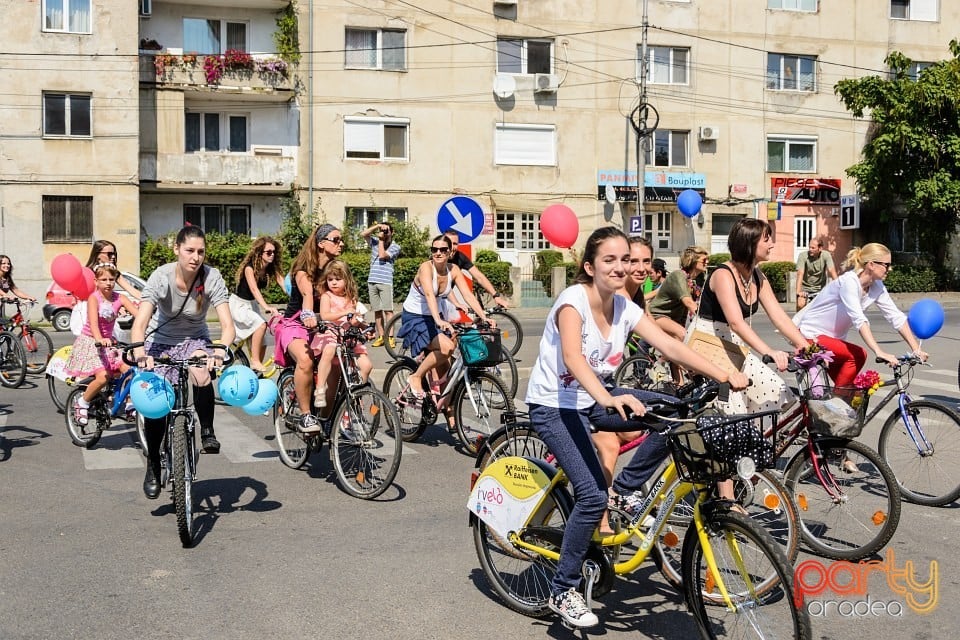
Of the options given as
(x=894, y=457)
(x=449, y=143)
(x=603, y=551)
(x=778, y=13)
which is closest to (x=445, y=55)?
(x=449, y=143)

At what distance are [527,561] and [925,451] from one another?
332cm

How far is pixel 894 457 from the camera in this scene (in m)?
7.14

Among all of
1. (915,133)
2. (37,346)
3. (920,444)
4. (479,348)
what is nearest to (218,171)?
(37,346)

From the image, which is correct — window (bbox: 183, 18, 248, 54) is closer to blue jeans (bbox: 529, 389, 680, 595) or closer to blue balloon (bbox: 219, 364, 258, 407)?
blue balloon (bbox: 219, 364, 258, 407)

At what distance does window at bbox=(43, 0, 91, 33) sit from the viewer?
30.6 meters

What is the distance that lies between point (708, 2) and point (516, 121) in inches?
333

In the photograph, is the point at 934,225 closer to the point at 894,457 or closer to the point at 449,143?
the point at 449,143

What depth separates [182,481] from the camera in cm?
614

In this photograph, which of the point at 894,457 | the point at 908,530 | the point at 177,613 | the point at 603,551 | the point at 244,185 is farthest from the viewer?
the point at 244,185

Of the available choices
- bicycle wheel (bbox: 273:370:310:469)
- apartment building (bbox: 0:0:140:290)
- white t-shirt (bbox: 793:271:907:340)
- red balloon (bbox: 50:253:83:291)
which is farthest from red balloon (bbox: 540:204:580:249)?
apartment building (bbox: 0:0:140:290)

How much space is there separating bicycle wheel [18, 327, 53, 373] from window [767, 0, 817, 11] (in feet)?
100

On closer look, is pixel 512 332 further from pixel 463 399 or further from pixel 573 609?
pixel 573 609

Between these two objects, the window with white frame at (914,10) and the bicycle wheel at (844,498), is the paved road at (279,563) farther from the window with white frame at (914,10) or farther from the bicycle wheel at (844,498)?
the window with white frame at (914,10)

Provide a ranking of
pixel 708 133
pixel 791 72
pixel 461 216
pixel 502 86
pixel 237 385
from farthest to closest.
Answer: pixel 791 72
pixel 708 133
pixel 502 86
pixel 461 216
pixel 237 385
